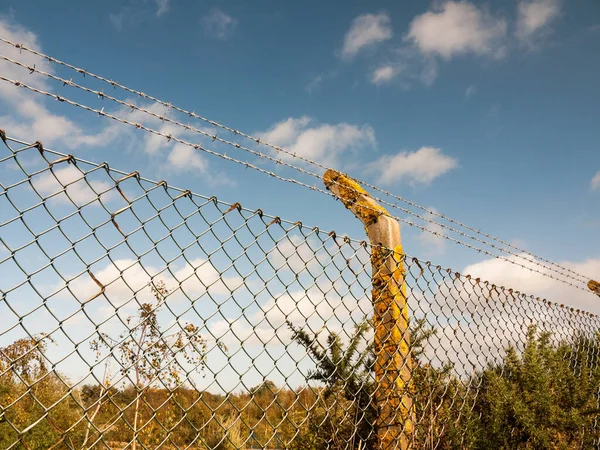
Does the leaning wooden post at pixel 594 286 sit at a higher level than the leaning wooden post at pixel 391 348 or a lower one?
higher

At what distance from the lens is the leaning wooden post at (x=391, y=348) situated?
9.93ft

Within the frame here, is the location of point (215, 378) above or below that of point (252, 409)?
above

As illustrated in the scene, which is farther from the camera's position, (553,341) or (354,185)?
(553,341)

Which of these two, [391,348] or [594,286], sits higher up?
[594,286]

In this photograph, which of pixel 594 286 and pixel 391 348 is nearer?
pixel 391 348

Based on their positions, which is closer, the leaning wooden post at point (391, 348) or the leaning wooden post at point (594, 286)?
the leaning wooden post at point (391, 348)

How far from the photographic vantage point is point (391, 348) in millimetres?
3115

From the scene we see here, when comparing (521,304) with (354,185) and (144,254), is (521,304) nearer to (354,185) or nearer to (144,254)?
(354,185)

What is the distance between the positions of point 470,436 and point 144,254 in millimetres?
2839

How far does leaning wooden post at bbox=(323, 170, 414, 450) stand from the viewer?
3.03 metres

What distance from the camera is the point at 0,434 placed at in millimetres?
4637

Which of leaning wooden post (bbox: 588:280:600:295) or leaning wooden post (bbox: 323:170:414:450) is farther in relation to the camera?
leaning wooden post (bbox: 588:280:600:295)

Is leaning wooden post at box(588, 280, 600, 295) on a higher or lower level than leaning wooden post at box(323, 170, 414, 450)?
higher

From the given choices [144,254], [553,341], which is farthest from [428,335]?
[144,254]
